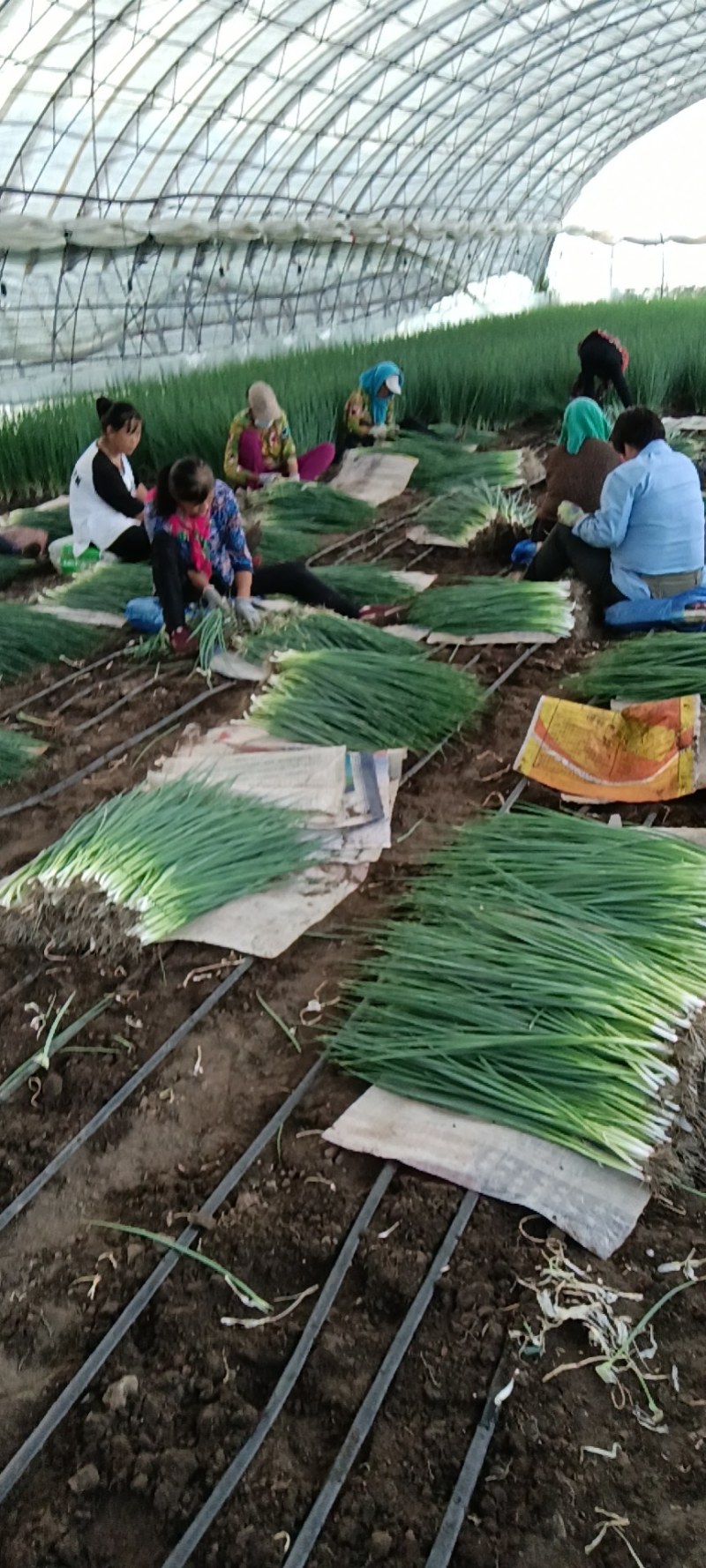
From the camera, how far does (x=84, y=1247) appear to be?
1.58 m

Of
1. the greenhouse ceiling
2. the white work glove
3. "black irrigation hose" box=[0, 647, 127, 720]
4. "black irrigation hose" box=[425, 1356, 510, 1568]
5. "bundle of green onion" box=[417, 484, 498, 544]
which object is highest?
the greenhouse ceiling

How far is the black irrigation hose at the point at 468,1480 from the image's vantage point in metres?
1.16

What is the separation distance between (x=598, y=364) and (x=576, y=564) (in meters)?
2.89

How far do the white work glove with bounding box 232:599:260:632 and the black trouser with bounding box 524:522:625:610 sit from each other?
3.36 feet

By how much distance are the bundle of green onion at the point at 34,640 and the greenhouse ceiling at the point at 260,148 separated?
6.56 meters

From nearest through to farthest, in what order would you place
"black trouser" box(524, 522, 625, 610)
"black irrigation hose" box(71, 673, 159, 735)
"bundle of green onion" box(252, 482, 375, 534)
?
1. "black irrigation hose" box(71, 673, 159, 735)
2. "black trouser" box(524, 522, 625, 610)
3. "bundle of green onion" box(252, 482, 375, 534)

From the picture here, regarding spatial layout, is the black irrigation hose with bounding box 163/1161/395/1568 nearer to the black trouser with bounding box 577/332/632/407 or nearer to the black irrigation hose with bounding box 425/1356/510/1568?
the black irrigation hose with bounding box 425/1356/510/1568

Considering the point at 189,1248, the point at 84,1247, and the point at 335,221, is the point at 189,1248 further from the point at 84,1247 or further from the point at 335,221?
the point at 335,221

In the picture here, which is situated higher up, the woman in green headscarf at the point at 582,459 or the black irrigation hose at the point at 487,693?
the woman in green headscarf at the point at 582,459

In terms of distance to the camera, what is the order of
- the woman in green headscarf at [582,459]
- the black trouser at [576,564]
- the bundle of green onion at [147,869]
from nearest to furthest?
the bundle of green onion at [147,869] → the black trouser at [576,564] → the woman in green headscarf at [582,459]

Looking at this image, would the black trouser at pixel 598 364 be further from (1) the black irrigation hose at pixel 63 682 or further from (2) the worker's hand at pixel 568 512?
(1) the black irrigation hose at pixel 63 682

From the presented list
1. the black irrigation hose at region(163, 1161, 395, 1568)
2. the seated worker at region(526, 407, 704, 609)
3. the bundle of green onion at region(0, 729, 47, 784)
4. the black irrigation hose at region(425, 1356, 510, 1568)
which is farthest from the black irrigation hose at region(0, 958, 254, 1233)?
the seated worker at region(526, 407, 704, 609)

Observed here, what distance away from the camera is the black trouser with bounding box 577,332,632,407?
626cm

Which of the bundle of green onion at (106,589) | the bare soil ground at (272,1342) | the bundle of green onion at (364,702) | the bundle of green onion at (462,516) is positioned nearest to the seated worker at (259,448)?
the bundle of green onion at (462,516)
